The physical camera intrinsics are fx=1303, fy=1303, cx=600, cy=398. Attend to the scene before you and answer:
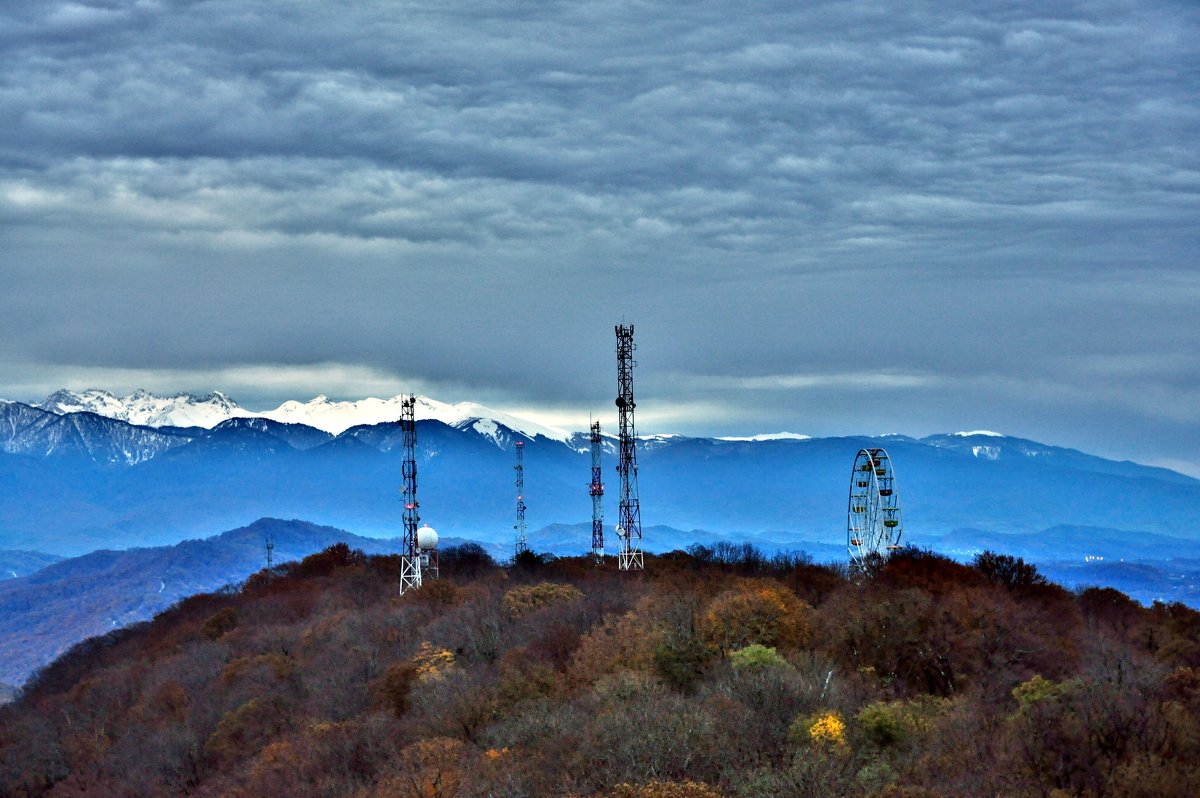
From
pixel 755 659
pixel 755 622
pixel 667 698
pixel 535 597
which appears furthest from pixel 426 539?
pixel 667 698

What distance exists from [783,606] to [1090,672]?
19271mm

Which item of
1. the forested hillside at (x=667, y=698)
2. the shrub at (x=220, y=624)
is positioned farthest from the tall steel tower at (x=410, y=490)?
the shrub at (x=220, y=624)

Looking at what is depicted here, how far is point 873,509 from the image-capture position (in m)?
101

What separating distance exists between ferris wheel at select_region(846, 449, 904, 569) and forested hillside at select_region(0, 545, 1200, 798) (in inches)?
108

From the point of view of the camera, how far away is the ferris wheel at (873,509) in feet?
325

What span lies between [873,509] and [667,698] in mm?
45451

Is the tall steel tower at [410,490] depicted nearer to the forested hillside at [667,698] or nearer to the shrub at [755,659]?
the forested hillside at [667,698]

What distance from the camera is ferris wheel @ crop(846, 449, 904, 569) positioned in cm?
9912

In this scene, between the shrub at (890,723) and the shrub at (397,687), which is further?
the shrub at (397,687)

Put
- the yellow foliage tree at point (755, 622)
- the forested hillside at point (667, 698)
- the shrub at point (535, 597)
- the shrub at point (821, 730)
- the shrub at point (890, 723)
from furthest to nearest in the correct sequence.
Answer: the shrub at point (535, 597) < the yellow foliage tree at point (755, 622) < the shrub at point (890, 723) < the shrub at point (821, 730) < the forested hillside at point (667, 698)

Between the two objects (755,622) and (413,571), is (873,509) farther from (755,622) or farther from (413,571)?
(413,571)

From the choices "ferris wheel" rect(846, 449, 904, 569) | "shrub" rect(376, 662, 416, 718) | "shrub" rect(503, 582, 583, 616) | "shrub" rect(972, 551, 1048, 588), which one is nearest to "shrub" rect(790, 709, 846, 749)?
"shrub" rect(376, 662, 416, 718)

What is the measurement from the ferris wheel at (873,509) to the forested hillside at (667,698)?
2.73 metres

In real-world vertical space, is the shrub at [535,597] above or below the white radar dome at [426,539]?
below
